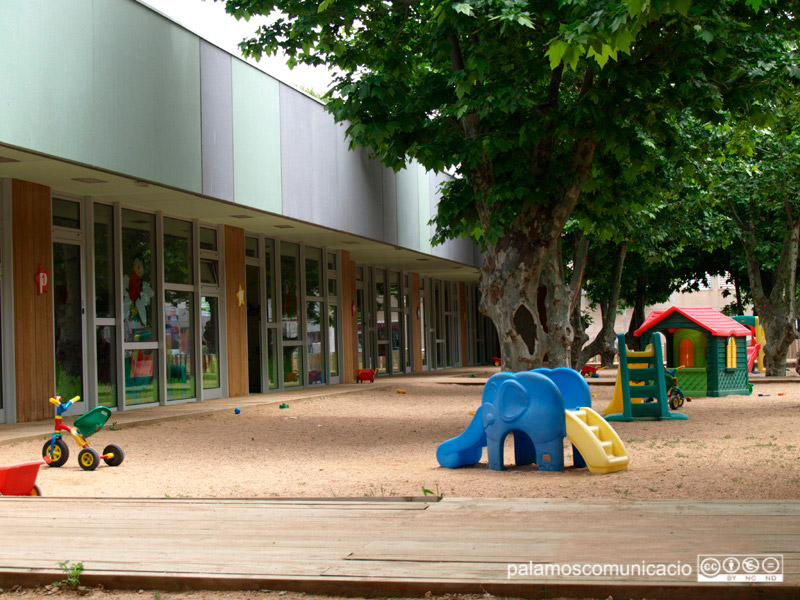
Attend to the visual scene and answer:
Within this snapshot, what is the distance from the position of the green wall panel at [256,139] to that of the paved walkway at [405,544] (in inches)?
354

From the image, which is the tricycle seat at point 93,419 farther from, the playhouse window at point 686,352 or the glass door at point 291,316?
the playhouse window at point 686,352

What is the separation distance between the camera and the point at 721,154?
14.7 m

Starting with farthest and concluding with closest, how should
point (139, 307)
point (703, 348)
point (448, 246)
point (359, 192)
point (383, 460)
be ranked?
point (448, 246)
point (359, 192)
point (703, 348)
point (139, 307)
point (383, 460)

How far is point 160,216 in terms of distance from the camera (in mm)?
14414

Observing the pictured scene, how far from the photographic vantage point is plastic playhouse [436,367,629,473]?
24.6 feet

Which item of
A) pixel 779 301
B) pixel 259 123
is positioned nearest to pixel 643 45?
pixel 259 123

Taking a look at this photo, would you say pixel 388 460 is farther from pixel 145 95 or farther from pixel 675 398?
pixel 675 398

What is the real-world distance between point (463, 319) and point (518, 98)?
24.2 meters

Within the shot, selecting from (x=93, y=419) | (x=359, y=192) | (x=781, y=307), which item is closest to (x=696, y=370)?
(x=781, y=307)

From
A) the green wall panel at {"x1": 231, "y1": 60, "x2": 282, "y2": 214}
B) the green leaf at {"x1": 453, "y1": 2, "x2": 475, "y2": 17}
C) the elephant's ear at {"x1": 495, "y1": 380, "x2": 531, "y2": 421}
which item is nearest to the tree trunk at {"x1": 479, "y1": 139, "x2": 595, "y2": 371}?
the green leaf at {"x1": 453, "y1": 2, "x2": 475, "y2": 17}

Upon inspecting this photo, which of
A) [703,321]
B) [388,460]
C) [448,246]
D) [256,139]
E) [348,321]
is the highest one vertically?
[256,139]

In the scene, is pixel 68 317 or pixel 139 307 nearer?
pixel 68 317

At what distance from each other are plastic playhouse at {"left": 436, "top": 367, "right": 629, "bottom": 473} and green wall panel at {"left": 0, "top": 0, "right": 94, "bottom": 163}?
5.47 meters

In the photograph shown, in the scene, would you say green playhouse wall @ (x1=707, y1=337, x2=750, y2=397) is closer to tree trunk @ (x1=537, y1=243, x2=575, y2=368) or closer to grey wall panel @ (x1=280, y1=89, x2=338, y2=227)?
tree trunk @ (x1=537, y1=243, x2=575, y2=368)
